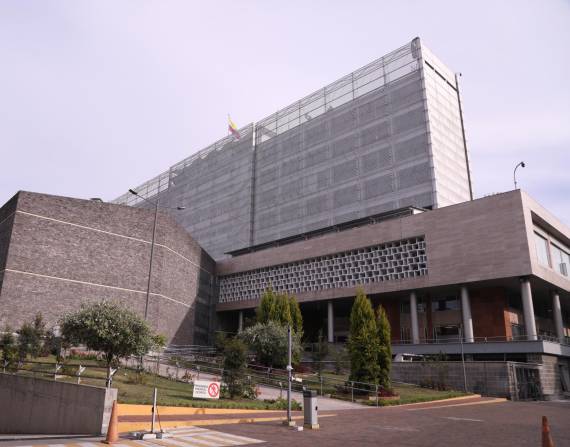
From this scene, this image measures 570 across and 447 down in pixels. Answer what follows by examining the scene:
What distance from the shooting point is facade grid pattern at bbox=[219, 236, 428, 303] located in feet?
146

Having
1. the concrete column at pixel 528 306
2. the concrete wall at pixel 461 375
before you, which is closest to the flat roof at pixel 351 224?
the concrete column at pixel 528 306

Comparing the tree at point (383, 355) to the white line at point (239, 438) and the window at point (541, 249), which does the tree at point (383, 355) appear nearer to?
the white line at point (239, 438)

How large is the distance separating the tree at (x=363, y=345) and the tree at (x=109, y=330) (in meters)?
12.1

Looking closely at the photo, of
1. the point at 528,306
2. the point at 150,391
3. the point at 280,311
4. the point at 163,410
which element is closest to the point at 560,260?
the point at 528,306

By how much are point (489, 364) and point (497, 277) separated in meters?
8.14

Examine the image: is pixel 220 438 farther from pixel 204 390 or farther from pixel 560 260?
pixel 560 260

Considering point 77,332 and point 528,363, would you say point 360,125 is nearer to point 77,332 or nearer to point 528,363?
point 528,363

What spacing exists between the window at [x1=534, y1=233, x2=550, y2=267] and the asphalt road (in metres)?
Answer: 24.6

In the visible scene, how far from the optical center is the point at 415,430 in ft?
49.6

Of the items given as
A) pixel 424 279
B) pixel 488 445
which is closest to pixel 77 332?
pixel 488 445

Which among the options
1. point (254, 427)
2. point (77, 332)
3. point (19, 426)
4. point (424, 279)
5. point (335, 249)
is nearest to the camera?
point (254, 427)

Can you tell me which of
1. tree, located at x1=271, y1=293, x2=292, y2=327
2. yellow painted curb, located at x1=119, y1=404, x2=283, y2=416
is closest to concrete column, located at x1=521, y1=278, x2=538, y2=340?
tree, located at x1=271, y1=293, x2=292, y2=327

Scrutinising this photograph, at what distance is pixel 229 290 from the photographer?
6031cm

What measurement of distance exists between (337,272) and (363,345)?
21.7 m
